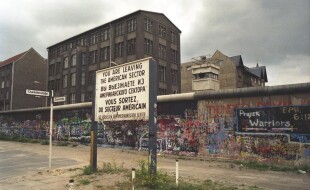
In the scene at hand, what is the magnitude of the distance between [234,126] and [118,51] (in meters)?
39.0

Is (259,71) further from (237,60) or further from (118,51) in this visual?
(118,51)

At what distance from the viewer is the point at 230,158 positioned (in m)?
17.0

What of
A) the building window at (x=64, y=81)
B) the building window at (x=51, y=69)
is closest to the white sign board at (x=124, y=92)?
the building window at (x=64, y=81)

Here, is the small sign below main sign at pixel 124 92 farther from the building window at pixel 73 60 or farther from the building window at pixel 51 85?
the building window at pixel 51 85

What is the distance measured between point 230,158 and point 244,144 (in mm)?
1096

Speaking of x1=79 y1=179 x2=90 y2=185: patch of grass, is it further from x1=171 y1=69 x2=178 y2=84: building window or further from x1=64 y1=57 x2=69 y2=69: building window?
x1=64 y1=57 x2=69 y2=69: building window

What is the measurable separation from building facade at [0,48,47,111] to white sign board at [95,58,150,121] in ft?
202

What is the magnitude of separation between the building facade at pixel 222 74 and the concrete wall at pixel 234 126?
2332 cm

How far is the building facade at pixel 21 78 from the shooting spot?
6994cm

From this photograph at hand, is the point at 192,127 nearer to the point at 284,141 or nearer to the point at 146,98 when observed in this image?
the point at 284,141

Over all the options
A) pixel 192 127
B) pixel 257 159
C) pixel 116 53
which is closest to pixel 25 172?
pixel 192 127

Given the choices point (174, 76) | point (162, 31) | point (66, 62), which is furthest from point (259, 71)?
point (66, 62)

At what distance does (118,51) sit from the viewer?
53.5 meters

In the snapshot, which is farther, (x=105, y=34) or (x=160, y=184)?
(x=105, y=34)
